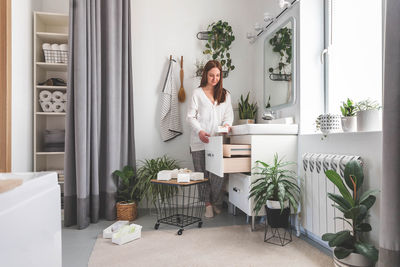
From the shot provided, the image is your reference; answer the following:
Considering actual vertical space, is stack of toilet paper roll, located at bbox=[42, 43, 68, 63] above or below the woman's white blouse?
above

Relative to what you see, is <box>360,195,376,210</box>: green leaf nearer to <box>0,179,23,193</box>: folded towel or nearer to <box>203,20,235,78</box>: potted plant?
<box>0,179,23,193</box>: folded towel

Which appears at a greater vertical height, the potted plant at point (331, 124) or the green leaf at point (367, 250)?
the potted plant at point (331, 124)

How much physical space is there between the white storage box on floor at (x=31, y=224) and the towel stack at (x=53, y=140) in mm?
2032

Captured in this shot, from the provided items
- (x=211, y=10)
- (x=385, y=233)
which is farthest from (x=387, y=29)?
(x=211, y=10)

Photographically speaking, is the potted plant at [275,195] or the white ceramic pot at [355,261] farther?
the potted plant at [275,195]

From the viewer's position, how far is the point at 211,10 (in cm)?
308

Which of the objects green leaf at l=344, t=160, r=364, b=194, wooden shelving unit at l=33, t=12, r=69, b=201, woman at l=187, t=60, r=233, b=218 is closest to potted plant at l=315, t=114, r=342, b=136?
green leaf at l=344, t=160, r=364, b=194

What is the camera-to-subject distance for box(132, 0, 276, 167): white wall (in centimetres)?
293

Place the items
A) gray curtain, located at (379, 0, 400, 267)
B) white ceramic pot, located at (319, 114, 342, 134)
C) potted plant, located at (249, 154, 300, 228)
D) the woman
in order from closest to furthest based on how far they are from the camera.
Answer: gray curtain, located at (379, 0, 400, 267)
white ceramic pot, located at (319, 114, 342, 134)
potted plant, located at (249, 154, 300, 228)
the woman

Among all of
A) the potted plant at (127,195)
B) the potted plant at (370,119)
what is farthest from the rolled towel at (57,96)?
the potted plant at (370,119)

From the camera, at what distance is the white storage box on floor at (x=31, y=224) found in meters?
0.46

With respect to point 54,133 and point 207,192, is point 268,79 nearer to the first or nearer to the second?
point 207,192

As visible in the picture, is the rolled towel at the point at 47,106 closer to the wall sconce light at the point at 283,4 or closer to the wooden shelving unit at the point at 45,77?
the wooden shelving unit at the point at 45,77

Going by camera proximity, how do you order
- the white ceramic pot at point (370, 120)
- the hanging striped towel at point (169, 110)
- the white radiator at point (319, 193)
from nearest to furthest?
the white ceramic pot at point (370, 120), the white radiator at point (319, 193), the hanging striped towel at point (169, 110)
